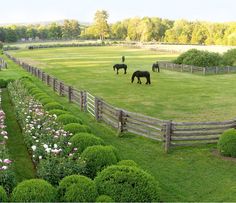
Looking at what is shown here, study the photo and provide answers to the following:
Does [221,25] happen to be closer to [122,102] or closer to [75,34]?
[75,34]

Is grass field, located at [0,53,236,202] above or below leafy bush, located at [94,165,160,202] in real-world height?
below

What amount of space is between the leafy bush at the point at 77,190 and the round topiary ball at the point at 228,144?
637 cm

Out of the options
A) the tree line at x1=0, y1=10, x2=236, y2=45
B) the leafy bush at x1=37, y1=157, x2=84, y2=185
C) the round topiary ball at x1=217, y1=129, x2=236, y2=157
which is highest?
the tree line at x1=0, y1=10, x2=236, y2=45

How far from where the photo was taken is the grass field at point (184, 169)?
9.36 meters

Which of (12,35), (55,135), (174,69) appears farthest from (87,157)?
(12,35)

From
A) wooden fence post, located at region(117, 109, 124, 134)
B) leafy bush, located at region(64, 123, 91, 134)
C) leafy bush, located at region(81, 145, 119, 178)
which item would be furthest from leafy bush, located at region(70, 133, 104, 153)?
wooden fence post, located at region(117, 109, 124, 134)

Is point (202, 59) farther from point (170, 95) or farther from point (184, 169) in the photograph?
point (184, 169)

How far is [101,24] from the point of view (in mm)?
167625

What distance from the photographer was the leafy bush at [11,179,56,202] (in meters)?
6.87

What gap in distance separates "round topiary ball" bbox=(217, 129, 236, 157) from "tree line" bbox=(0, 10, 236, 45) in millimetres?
89158

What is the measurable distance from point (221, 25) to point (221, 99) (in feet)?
378

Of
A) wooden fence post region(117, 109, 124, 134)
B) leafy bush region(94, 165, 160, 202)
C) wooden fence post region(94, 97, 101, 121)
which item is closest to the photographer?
leafy bush region(94, 165, 160, 202)

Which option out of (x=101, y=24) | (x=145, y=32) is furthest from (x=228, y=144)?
(x=101, y=24)

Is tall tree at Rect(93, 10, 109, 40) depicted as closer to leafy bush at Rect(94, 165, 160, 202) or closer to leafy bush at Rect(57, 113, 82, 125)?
leafy bush at Rect(57, 113, 82, 125)
